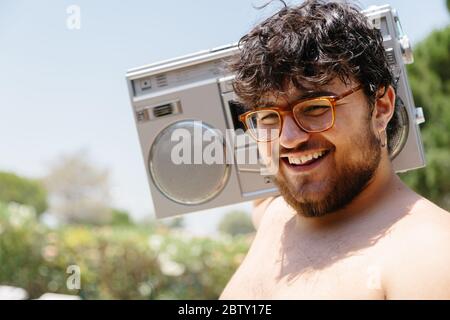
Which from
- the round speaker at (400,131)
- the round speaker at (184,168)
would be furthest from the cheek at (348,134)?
the round speaker at (184,168)

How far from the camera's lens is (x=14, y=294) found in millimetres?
5039

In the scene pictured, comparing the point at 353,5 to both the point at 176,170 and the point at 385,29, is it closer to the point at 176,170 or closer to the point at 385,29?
the point at 385,29

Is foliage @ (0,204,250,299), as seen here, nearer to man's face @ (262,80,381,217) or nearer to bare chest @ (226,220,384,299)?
bare chest @ (226,220,384,299)

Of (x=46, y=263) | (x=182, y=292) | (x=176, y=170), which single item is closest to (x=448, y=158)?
(x=182, y=292)

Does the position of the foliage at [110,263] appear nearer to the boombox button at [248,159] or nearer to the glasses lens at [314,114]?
the boombox button at [248,159]

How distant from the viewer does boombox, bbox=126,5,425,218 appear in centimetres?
212

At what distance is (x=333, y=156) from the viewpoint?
1.70 metres

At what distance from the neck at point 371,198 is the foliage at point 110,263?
3.99 meters

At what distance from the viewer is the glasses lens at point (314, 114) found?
167 cm

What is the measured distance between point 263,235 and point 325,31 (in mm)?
599

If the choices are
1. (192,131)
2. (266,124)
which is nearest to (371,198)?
(266,124)

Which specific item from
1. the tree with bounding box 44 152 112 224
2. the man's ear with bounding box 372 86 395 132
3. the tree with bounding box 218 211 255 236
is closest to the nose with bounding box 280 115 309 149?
the man's ear with bounding box 372 86 395 132

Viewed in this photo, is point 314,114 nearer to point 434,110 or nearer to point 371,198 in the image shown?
point 371,198

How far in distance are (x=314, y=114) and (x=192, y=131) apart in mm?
561
